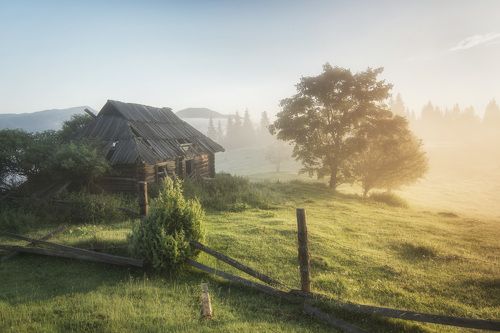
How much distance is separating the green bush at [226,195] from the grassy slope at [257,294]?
3.95 meters

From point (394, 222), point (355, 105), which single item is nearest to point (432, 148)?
point (355, 105)

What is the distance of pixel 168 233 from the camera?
9.83m

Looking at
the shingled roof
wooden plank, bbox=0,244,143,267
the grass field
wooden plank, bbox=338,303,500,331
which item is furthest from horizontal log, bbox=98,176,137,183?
the grass field

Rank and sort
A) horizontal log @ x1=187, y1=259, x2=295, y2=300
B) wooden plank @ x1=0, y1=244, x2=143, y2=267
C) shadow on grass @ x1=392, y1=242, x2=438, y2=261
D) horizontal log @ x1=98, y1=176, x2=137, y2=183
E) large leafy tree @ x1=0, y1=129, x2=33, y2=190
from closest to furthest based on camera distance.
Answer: horizontal log @ x1=187, y1=259, x2=295, y2=300 → wooden plank @ x1=0, y1=244, x2=143, y2=267 → shadow on grass @ x1=392, y1=242, x2=438, y2=261 → large leafy tree @ x1=0, y1=129, x2=33, y2=190 → horizontal log @ x1=98, y1=176, x2=137, y2=183

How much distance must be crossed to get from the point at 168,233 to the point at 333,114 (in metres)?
25.9

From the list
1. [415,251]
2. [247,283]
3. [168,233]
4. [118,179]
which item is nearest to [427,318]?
[247,283]

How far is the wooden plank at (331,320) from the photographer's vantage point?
6.73 metres

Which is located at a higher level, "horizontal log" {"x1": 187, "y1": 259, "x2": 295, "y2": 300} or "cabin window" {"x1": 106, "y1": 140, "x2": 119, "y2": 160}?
"cabin window" {"x1": 106, "y1": 140, "x2": 119, "y2": 160}

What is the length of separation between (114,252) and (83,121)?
831 inches

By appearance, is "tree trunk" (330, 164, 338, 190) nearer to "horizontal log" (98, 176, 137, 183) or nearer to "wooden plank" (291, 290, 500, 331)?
"horizontal log" (98, 176, 137, 183)

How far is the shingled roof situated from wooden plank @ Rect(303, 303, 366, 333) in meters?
16.0

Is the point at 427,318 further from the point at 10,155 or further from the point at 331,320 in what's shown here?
the point at 10,155

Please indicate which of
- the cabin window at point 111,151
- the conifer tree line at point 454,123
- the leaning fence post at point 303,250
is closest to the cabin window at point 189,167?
the cabin window at point 111,151

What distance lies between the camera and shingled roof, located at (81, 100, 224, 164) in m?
21.7
